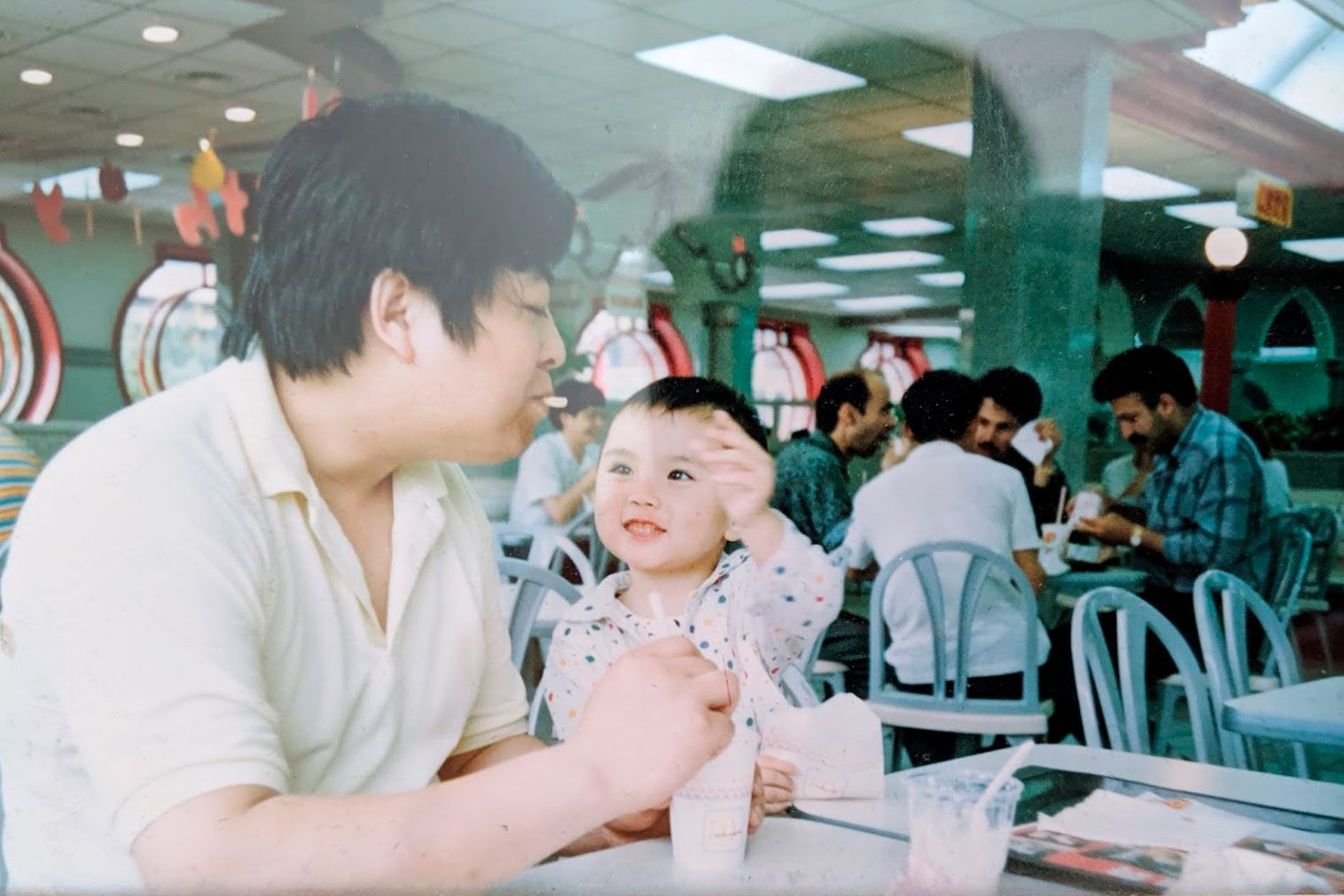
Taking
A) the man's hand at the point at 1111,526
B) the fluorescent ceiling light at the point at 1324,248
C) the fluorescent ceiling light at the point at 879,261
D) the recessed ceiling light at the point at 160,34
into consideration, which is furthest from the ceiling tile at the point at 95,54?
the man's hand at the point at 1111,526

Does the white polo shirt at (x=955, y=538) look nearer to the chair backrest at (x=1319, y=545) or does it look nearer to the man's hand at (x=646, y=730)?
the chair backrest at (x=1319, y=545)

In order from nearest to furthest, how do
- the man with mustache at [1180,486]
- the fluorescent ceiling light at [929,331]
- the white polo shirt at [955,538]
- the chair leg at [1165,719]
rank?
the fluorescent ceiling light at [929,331], the man with mustache at [1180,486], the white polo shirt at [955,538], the chair leg at [1165,719]

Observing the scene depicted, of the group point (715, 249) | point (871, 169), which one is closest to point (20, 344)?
point (715, 249)

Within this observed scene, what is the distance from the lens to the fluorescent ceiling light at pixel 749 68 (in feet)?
6.51

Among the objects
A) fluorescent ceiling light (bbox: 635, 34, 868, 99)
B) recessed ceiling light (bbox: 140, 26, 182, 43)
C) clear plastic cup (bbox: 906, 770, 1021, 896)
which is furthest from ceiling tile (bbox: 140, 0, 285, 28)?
clear plastic cup (bbox: 906, 770, 1021, 896)

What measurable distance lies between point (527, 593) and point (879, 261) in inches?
37.6

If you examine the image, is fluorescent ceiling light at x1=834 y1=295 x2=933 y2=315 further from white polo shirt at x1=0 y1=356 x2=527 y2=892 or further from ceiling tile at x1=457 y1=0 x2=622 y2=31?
white polo shirt at x1=0 y1=356 x2=527 y2=892

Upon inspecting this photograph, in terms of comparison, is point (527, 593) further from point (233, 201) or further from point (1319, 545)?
point (1319, 545)

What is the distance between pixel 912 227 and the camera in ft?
7.83

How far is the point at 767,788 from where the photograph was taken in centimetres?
139

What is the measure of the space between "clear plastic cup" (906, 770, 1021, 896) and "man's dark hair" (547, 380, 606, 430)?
684 millimetres

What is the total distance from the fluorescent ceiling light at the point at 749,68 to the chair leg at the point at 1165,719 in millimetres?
2072

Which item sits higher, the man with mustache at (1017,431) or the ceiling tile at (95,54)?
the ceiling tile at (95,54)

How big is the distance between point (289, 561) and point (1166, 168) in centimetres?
195
